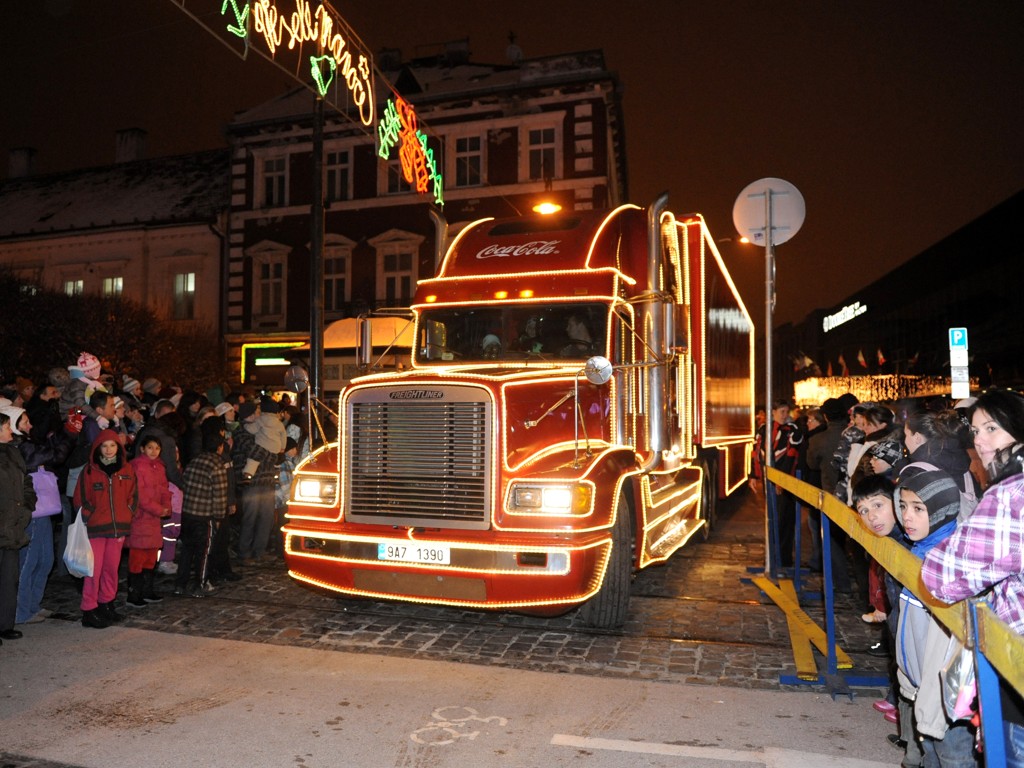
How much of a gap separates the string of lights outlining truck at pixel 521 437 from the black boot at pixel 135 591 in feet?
5.72

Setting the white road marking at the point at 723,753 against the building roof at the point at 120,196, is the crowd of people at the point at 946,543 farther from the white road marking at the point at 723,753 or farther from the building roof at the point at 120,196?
the building roof at the point at 120,196

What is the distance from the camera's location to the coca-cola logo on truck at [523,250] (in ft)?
25.4

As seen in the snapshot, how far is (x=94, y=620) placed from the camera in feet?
22.1

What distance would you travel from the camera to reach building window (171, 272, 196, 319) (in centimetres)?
3197

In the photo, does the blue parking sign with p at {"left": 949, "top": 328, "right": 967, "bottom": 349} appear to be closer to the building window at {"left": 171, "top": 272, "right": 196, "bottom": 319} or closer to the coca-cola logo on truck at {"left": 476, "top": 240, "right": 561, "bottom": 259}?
the coca-cola logo on truck at {"left": 476, "top": 240, "right": 561, "bottom": 259}

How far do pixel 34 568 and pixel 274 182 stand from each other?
2604 cm

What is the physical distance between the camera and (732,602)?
7746 millimetres

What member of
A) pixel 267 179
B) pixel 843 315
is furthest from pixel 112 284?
pixel 843 315

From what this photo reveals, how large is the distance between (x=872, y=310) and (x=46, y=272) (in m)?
41.0

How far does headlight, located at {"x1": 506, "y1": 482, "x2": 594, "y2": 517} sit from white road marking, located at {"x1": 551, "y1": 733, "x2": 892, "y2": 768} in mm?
1708

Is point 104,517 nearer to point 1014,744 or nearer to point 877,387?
point 1014,744

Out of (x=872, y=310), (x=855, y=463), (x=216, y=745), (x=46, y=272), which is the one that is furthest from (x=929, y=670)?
(x=872, y=310)

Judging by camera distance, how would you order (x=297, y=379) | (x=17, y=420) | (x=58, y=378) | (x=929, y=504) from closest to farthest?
(x=929, y=504), (x=17, y=420), (x=297, y=379), (x=58, y=378)

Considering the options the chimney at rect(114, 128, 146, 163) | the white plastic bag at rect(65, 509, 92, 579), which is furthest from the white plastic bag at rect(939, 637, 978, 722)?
the chimney at rect(114, 128, 146, 163)
